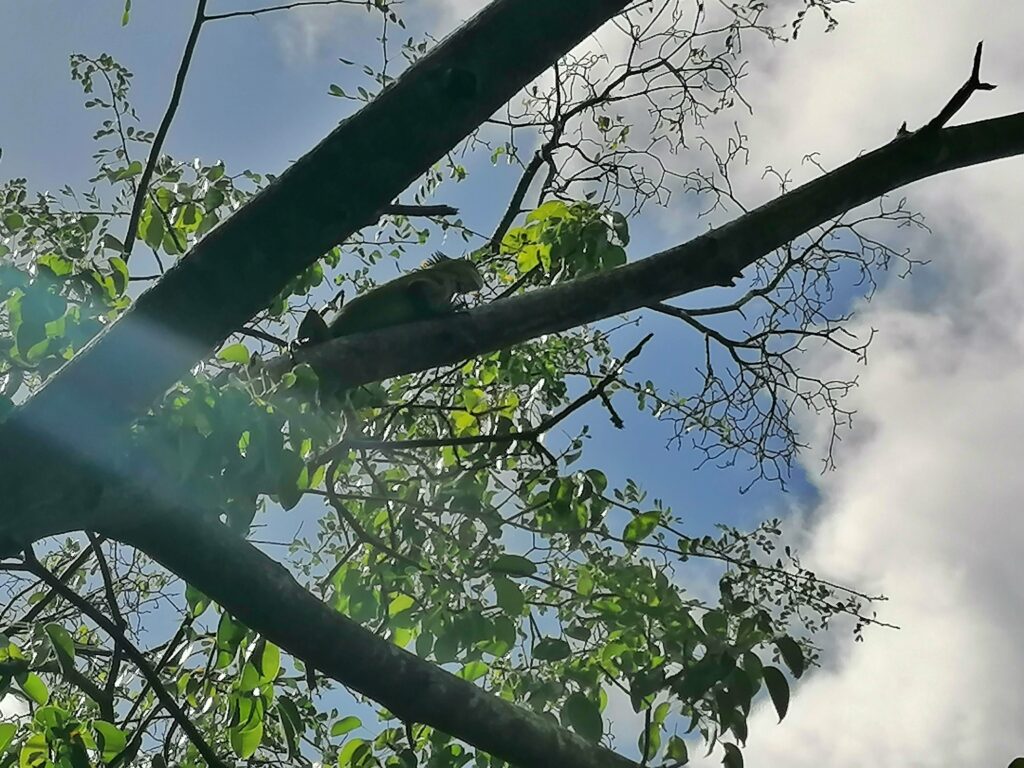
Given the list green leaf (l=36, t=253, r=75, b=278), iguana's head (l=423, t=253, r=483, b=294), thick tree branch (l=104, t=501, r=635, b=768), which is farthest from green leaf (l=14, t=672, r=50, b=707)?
iguana's head (l=423, t=253, r=483, b=294)

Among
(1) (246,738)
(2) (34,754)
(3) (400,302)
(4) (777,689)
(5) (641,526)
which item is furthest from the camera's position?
(3) (400,302)

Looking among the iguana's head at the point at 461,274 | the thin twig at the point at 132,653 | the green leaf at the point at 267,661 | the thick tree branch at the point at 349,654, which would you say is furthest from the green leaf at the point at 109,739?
the iguana's head at the point at 461,274

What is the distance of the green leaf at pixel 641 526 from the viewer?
2.87m

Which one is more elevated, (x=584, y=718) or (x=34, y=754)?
(x=584, y=718)

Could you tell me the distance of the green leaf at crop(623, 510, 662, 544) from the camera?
9.42 ft

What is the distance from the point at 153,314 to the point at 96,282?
835 millimetres

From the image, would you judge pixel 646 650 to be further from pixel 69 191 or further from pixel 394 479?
pixel 69 191

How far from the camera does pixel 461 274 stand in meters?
4.27

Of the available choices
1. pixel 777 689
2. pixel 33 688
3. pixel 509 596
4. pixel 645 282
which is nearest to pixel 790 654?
pixel 777 689

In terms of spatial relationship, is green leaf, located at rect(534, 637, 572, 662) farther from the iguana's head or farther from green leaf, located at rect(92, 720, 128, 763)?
the iguana's head

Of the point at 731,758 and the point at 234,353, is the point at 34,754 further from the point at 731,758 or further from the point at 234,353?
the point at 731,758

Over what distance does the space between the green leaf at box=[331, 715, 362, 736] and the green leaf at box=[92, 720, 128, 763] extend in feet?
1.95

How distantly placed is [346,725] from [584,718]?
869 millimetres

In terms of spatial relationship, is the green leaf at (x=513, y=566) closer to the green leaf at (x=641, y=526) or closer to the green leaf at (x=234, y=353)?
the green leaf at (x=641, y=526)
